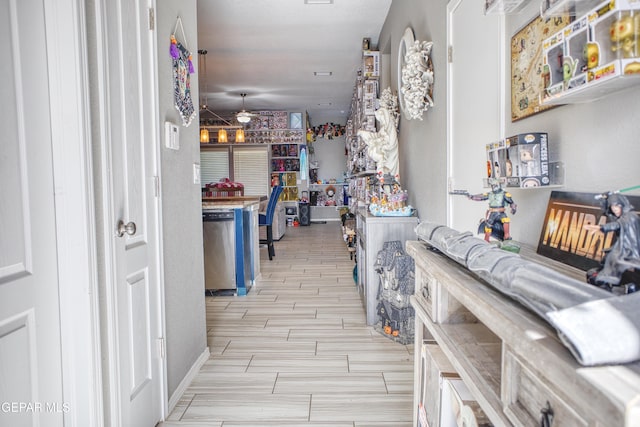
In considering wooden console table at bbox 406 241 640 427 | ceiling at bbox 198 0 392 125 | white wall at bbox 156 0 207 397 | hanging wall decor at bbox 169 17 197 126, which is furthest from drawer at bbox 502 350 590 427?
ceiling at bbox 198 0 392 125

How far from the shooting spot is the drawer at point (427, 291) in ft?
4.27

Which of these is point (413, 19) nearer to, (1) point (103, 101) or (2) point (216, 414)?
(1) point (103, 101)

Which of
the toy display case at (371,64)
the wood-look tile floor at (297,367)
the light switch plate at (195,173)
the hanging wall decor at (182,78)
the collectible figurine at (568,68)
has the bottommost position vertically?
the wood-look tile floor at (297,367)

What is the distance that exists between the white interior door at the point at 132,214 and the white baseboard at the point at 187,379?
14 cm

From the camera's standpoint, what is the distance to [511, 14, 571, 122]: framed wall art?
131 centimetres

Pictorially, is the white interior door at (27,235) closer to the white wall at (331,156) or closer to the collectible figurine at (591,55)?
the collectible figurine at (591,55)

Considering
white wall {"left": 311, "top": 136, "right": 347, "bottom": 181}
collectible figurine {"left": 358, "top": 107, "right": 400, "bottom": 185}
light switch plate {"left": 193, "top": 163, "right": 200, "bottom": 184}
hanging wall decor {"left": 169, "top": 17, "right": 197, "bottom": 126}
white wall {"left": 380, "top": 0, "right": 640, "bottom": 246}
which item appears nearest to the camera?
white wall {"left": 380, "top": 0, "right": 640, "bottom": 246}

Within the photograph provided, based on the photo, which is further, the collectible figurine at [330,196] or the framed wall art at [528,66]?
the collectible figurine at [330,196]

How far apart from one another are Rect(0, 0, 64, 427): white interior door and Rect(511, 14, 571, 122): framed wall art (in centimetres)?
159

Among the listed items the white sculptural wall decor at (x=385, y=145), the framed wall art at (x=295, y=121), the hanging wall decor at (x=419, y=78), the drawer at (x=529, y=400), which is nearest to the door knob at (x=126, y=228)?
the drawer at (x=529, y=400)

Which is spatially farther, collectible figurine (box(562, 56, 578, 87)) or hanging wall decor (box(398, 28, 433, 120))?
hanging wall decor (box(398, 28, 433, 120))

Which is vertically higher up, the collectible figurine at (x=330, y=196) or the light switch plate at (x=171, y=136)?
the light switch plate at (x=171, y=136)

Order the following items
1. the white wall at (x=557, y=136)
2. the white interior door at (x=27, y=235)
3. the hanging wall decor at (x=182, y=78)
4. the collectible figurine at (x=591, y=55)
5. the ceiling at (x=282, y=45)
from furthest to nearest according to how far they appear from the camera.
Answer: the ceiling at (x=282, y=45), the hanging wall decor at (x=182, y=78), the white interior door at (x=27, y=235), the white wall at (x=557, y=136), the collectible figurine at (x=591, y=55)

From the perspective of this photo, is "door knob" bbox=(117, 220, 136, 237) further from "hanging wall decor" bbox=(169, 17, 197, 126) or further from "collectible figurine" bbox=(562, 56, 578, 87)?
"collectible figurine" bbox=(562, 56, 578, 87)
